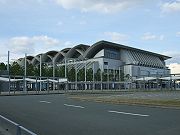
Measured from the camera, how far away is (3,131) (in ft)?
31.2

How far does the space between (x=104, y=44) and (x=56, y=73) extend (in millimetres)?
34673

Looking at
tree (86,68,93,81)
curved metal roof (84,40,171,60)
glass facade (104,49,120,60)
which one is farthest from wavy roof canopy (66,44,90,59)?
tree (86,68,93,81)

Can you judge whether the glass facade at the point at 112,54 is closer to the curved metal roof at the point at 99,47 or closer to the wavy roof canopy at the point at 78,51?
the curved metal roof at the point at 99,47

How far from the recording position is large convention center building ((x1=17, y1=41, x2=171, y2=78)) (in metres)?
121

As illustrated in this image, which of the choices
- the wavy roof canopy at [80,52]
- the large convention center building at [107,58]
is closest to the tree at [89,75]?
the large convention center building at [107,58]

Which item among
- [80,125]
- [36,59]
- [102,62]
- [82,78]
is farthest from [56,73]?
[80,125]

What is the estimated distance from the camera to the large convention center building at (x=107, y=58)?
121 metres

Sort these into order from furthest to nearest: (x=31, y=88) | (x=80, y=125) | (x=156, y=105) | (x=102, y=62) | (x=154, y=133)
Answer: (x=102, y=62)
(x=31, y=88)
(x=156, y=105)
(x=80, y=125)
(x=154, y=133)

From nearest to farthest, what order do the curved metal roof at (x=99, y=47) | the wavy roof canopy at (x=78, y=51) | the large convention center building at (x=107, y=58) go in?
1. the large convention center building at (x=107, y=58)
2. the curved metal roof at (x=99, y=47)
3. the wavy roof canopy at (x=78, y=51)

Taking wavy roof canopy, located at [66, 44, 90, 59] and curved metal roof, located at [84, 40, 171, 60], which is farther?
wavy roof canopy, located at [66, 44, 90, 59]

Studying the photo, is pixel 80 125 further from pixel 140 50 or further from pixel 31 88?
pixel 140 50

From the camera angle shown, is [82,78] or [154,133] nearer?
[154,133]

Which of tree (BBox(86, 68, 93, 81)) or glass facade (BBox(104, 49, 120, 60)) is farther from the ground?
glass facade (BBox(104, 49, 120, 60))

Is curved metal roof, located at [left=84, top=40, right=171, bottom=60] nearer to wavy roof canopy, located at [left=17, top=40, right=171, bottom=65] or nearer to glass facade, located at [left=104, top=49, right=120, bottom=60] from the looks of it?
wavy roof canopy, located at [left=17, top=40, right=171, bottom=65]
